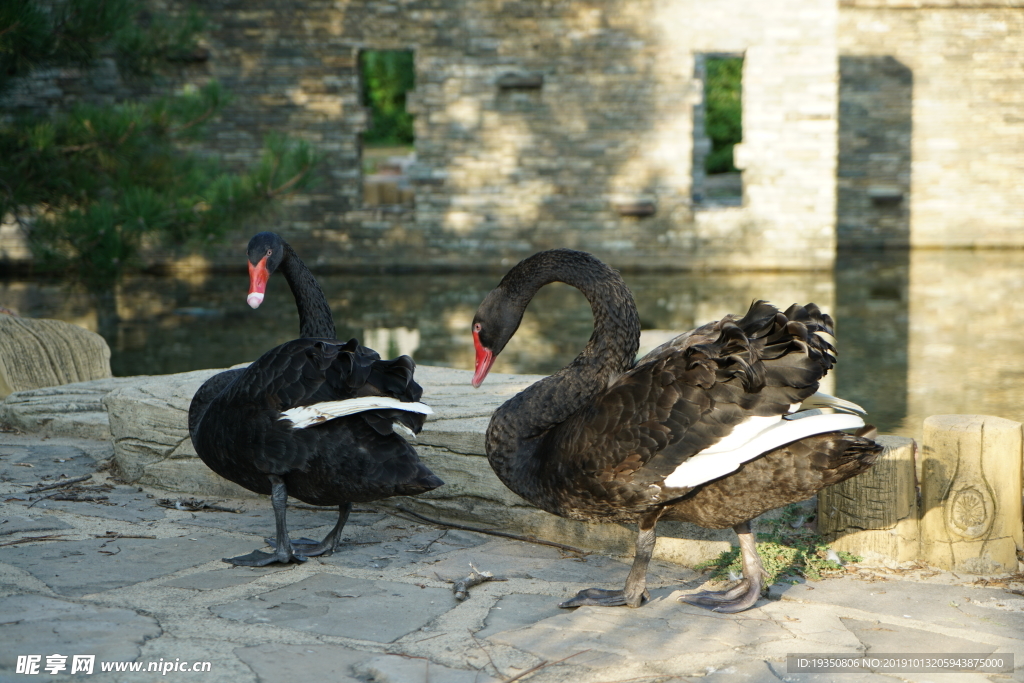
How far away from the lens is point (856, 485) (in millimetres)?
3434

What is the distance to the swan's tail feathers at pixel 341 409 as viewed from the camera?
124 inches

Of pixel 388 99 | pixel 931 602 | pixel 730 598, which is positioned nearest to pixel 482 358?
pixel 730 598

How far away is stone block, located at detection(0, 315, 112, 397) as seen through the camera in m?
5.73

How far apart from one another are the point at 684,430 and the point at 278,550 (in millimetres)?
1375

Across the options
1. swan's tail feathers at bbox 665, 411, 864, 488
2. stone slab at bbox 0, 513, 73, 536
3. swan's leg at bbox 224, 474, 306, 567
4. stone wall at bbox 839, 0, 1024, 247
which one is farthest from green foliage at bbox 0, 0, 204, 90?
stone wall at bbox 839, 0, 1024, 247

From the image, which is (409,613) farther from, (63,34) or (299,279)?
(63,34)

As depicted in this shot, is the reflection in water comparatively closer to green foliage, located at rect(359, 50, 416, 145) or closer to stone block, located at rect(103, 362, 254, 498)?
stone block, located at rect(103, 362, 254, 498)

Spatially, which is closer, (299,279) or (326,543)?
(326,543)

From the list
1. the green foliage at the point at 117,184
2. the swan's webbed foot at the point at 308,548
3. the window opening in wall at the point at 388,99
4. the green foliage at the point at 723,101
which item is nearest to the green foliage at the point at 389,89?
the window opening in wall at the point at 388,99

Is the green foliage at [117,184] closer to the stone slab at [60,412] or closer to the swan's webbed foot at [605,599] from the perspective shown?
the stone slab at [60,412]

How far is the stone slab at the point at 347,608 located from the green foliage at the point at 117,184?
4788 millimetres

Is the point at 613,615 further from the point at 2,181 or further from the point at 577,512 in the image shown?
the point at 2,181

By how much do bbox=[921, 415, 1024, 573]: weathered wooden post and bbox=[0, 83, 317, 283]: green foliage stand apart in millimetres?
5673

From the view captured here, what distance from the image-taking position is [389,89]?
85.6 feet
